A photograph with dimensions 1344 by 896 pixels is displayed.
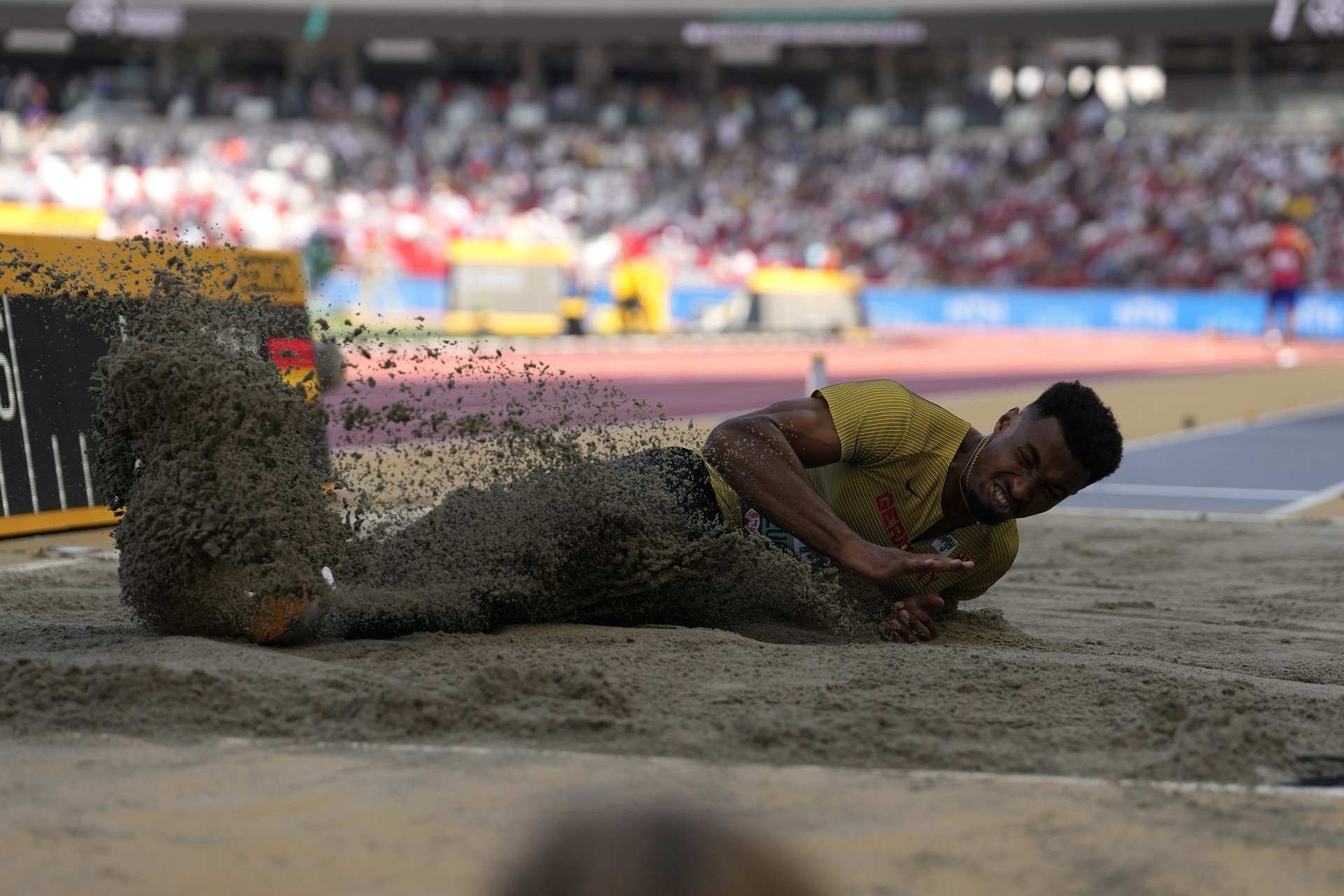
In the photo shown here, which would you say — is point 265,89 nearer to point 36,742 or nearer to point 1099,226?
point 1099,226

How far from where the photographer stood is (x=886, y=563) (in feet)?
13.3

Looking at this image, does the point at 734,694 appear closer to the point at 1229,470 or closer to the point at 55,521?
the point at 55,521

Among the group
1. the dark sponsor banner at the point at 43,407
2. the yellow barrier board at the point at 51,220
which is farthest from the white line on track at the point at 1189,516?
the yellow barrier board at the point at 51,220

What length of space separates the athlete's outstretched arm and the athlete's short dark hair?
1.44 ft

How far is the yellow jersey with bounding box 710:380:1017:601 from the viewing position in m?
4.28

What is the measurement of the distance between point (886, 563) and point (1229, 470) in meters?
7.39

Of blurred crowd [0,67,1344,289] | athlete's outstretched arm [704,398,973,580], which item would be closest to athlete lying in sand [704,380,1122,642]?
athlete's outstretched arm [704,398,973,580]

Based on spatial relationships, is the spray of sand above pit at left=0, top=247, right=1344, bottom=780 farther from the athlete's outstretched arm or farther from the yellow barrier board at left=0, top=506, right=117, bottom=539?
the yellow barrier board at left=0, top=506, right=117, bottom=539

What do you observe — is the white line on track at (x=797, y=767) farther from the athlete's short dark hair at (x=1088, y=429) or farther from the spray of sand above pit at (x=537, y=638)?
the athlete's short dark hair at (x=1088, y=429)

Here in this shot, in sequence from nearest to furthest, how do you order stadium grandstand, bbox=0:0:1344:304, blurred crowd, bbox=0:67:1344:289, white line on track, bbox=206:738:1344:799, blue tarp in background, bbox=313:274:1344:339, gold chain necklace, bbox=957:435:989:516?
white line on track, bbox=206:738:1344:799 < gold chain necklace, bbox=957:435:989:516 < blue tarp in background, bbox=313:274:1344:339 < blurred crowd, bbox=0:67:1344:289 < stadium grandstand, bbox=0:0:1344:304

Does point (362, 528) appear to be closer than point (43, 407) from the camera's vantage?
Yes

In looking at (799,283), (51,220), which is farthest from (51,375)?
(799,283)

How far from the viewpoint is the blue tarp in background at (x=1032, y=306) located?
3072 cm

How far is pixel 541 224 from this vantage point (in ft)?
118
